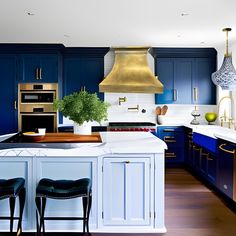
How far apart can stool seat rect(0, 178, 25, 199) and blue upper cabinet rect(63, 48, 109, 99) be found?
12.6ft

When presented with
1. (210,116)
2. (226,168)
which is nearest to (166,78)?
(210,116)

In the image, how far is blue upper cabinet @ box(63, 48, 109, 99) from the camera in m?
6.41

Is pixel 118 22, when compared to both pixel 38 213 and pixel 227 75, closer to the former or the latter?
pixel 227 75

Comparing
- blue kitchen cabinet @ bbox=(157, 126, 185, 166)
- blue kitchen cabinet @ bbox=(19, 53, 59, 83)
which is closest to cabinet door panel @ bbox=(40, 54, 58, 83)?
blue kitchen cabinet @ bbox=(19, 53, 59, 83)

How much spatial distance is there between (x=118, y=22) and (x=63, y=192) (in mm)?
2769

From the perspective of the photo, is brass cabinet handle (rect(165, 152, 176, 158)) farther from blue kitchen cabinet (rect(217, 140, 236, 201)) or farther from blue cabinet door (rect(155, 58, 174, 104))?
blue kitchen cabinet (rect(217, 140, 236, 201))

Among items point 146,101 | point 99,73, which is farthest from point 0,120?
point 146,101

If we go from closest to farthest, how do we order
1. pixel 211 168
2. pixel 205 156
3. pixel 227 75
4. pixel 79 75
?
pixel 227 75 → pixel 211 168 → pixel 205 156 → pixel 79 75

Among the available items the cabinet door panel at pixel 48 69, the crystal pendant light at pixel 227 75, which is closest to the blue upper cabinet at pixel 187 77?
the crystal pendant light at pixel 227 75

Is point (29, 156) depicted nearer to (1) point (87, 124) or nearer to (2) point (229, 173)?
(1) point (87, 124)

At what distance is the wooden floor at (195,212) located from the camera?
10.2 ft

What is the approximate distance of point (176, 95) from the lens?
6.47 m

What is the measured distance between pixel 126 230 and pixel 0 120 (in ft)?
13.1

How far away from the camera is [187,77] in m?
6.48
